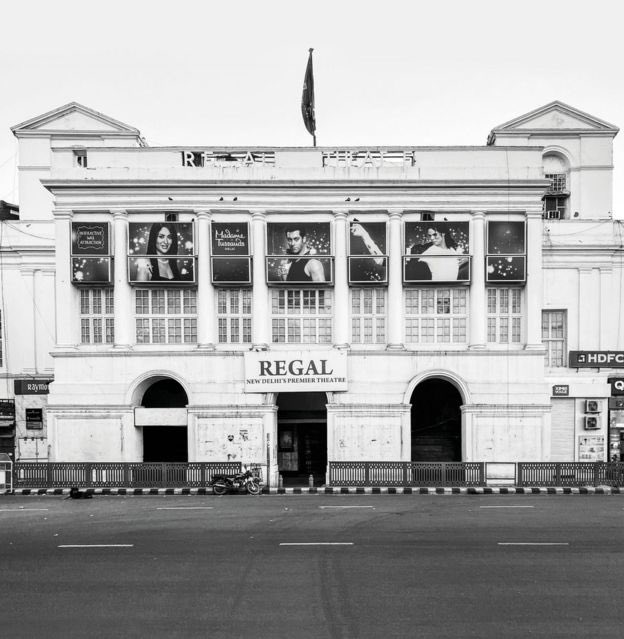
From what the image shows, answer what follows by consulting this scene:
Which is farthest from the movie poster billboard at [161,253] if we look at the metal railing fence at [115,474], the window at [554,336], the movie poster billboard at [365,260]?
the window at [554,336]

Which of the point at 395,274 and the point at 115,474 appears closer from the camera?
the point at 115,474

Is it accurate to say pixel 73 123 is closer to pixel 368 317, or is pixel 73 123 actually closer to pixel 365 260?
pixel 365 260

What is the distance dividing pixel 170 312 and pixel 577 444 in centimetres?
2101

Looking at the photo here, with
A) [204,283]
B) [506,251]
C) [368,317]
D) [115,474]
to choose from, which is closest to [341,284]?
[368,317]

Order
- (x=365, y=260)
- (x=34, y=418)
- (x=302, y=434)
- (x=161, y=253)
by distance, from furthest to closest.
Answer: (x=34, y=418)
(x=302, y=434)
(x=365, y=260)
(x=161, y=253)

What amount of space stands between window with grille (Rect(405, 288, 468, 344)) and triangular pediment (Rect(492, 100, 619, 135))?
35.3 ft

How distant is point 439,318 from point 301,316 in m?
6.28

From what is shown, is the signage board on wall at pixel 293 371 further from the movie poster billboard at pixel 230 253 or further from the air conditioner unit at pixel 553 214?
the air conditioner unit at pixel 553 214

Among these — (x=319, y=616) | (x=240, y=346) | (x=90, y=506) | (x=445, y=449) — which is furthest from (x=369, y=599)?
(x=445, y=449)

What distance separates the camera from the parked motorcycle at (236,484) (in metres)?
25.6

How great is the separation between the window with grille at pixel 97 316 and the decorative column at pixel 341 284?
1008 cm

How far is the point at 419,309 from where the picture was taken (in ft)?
100

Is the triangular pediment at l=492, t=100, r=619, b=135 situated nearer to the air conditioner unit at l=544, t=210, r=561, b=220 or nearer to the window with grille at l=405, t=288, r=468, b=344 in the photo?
the air conditioner unit at l=544, t=210, r=561, b=220

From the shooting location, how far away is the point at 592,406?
3331cm
